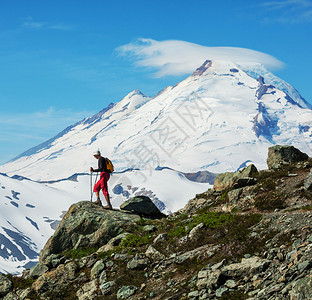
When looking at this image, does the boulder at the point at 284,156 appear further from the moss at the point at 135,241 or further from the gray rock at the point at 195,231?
the moss at the point at 135,241

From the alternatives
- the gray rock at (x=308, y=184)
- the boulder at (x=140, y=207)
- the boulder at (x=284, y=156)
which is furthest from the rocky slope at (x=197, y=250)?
the boulder at (x=284, y=156)

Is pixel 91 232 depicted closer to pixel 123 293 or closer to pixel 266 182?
pixel 123 293

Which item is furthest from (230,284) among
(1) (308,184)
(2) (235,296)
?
(1) (308,184)

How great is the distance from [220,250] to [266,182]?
26.2ft

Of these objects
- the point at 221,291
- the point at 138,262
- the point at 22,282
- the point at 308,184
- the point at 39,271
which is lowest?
the point at 221,291

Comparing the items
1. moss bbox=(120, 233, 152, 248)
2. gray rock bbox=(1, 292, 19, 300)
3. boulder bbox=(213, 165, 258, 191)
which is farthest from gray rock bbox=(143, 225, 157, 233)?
gray rock bbox=(1, 292, 19, 300)

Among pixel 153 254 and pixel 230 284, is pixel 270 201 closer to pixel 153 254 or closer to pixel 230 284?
pixel 153 254

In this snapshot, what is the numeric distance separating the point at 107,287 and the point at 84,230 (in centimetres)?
703

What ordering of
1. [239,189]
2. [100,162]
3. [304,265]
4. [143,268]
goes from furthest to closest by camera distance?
[100,162]
[239,189]
[143,268]
[304,265]

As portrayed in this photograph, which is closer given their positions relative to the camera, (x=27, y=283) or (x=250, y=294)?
(x=250, y=294)

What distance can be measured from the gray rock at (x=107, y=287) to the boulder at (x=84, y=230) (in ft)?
18.1

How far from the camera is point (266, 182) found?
78.2ft

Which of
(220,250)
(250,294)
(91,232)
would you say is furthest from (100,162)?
(250,294)

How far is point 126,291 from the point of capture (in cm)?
1695
